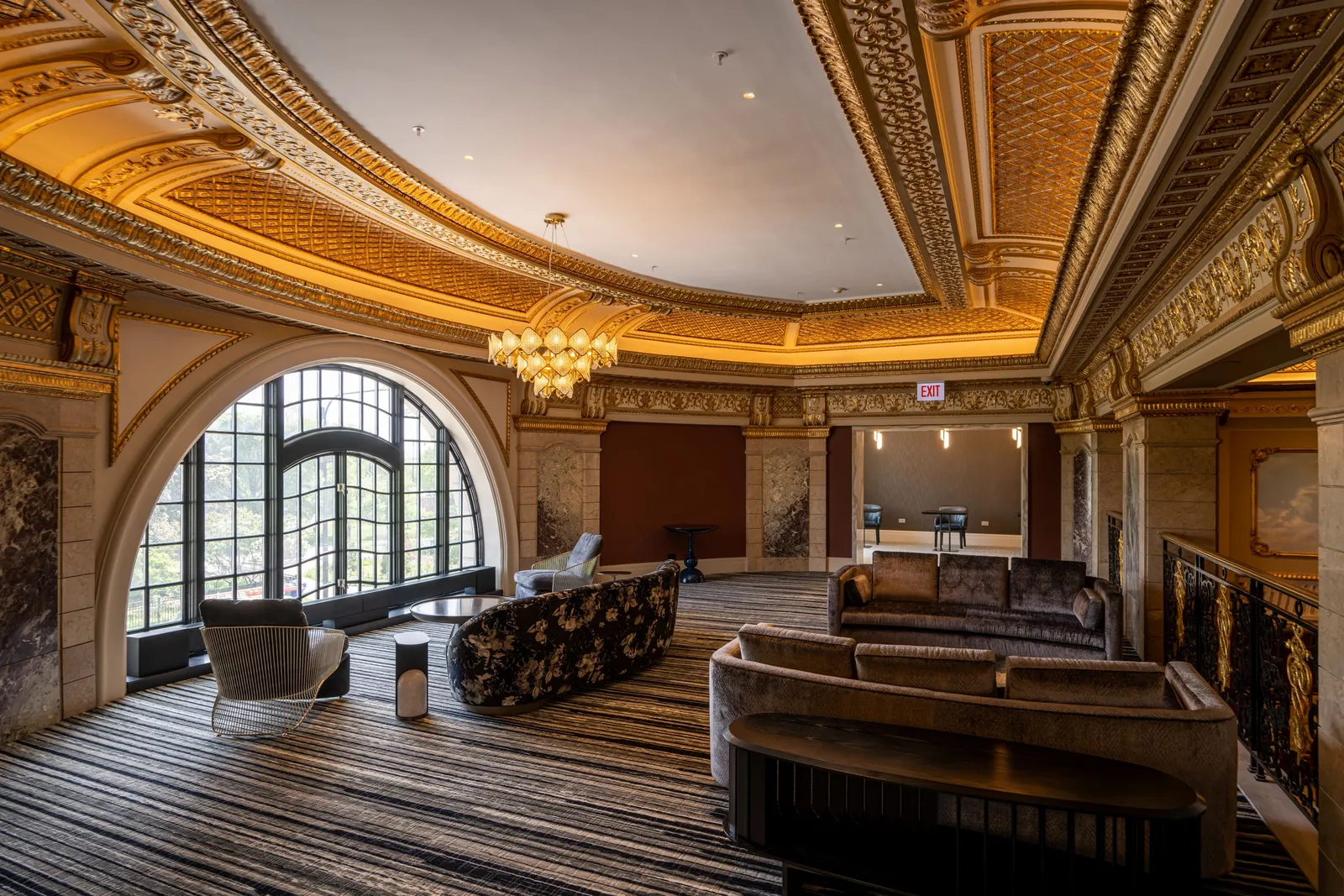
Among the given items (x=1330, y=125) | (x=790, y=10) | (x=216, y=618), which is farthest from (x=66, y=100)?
(x=1330, y=125)

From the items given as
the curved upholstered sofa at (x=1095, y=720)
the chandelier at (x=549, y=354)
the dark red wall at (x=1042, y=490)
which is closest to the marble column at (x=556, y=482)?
the chandelier at (x=549, y=354)

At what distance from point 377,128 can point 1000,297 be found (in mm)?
6876

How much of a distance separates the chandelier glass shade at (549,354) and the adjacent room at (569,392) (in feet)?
0.14

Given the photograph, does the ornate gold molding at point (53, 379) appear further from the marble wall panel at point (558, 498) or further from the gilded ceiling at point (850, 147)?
the marble wall panel at point (558, 498)

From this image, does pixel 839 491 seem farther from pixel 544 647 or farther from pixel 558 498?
pixel 544 647

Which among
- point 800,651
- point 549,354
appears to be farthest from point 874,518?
A: point 800,651

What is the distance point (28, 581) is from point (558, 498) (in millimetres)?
6226

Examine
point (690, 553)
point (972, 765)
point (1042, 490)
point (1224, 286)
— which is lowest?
point (690, 553)

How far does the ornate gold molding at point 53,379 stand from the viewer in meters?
4.93

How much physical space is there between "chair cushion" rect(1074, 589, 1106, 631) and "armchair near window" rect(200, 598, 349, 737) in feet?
19.0

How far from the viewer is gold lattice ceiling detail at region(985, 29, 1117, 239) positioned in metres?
3.41

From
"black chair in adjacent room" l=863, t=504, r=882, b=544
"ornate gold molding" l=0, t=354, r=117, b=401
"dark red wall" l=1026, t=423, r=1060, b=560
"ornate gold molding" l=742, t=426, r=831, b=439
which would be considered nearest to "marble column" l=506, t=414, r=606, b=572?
"ornate gold molding" l=742, t=426, r=831, b=439

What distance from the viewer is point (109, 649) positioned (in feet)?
19.1

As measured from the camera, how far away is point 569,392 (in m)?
6.80
